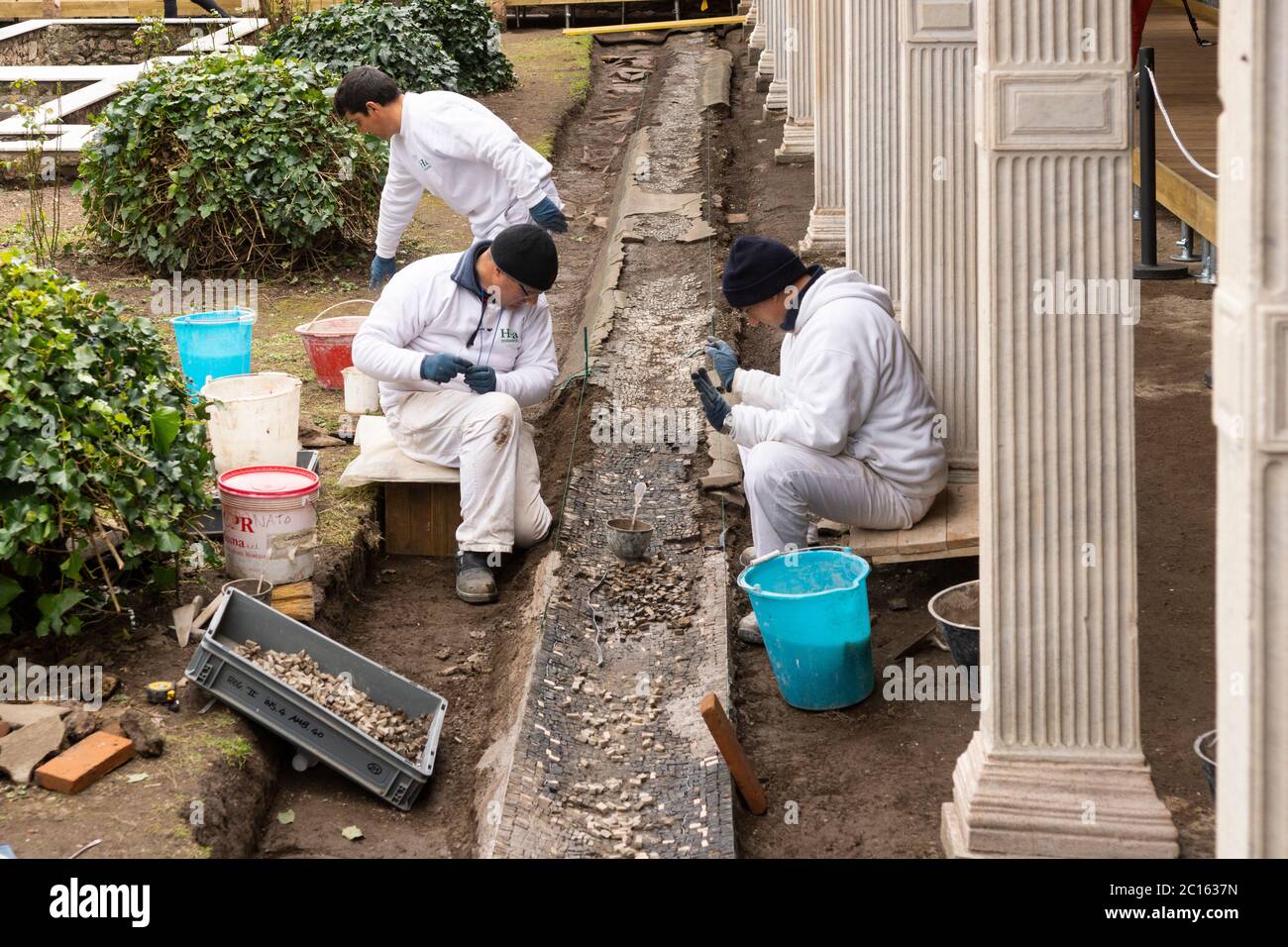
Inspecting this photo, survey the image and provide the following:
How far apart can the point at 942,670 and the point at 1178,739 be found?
0.79 m

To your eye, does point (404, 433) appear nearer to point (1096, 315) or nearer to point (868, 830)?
point (868, 830)

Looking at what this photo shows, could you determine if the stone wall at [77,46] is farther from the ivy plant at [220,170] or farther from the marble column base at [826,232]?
the marble column base at [826,232]

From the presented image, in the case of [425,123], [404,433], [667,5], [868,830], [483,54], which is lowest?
[868,830]

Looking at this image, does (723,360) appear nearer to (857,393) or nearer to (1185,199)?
(857,393)

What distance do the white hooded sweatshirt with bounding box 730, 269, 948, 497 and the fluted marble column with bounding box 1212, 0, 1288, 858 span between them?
2.60m

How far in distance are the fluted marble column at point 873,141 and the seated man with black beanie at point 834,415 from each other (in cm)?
200

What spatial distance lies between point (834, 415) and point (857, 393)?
11 cm

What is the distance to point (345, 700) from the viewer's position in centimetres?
477

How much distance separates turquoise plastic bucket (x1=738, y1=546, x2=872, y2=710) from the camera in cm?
462

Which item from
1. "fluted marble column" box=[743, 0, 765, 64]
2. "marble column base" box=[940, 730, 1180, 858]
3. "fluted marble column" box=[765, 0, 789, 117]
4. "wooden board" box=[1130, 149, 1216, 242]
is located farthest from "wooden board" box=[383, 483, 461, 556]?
"fluted marble column" box=[743, 0, 765, 64]

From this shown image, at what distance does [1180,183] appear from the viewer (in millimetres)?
8578

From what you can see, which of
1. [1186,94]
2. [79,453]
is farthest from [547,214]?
[1186,94]

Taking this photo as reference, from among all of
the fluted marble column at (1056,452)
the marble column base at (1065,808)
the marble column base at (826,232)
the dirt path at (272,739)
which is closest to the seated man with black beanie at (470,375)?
the dirt path at (272,739)
